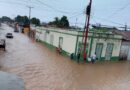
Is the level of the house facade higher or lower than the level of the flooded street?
higher

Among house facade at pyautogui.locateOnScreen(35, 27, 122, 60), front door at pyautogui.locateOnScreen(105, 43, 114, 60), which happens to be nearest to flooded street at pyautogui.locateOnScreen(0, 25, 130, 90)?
house facade at pyautogui.locateOnScreen(35, 27, 122, 60)

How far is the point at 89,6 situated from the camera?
2461 cm

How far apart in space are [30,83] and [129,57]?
20638mm

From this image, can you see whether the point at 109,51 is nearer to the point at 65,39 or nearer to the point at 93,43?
the point at 93,43

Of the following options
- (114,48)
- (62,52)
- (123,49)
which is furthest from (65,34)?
(123,49)

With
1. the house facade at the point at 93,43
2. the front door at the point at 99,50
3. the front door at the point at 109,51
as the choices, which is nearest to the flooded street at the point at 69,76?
the house facade at the point at 93,43

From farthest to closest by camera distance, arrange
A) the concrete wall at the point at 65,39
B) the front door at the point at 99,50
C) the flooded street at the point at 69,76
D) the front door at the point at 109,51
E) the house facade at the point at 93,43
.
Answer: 1. the front door at the point at 109,51
2. the front door at the point at 99,50
3. the concrete wall at the point at 65,39
4. the house facade at the point at 93,43
5. the flooded street at the point at 69,76

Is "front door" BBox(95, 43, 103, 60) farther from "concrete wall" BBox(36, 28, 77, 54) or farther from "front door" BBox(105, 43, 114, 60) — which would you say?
"concrete wall" BBox(36, 28, 77, 54)

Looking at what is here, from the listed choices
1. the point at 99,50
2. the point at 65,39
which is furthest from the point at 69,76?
the point at 65,39

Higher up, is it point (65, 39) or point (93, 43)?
point (65, 39)

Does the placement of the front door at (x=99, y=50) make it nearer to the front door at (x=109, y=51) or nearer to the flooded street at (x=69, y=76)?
the front door at (x=109, y=51)

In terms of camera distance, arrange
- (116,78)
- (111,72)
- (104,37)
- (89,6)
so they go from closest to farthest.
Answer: (116,78) < (111,72) < (89,6) < (104,37)

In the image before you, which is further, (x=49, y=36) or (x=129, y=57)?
(x=49, y=36)

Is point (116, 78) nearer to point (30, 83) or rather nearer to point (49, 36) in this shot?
point (30, 83)
